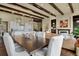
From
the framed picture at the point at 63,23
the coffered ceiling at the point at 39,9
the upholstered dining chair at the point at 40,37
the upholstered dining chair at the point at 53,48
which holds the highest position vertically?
the coffered ceiling at the point at 39,9

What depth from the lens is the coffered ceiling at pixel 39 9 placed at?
1920 millimetres

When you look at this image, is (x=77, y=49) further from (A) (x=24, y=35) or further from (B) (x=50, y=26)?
(A) (x=24, y=35)

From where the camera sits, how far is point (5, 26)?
1.92m

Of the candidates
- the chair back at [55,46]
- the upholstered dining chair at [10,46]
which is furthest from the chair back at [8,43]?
the chair back at [55,46]

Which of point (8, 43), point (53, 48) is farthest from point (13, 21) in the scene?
point (53, 48)

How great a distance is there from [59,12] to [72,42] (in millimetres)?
521

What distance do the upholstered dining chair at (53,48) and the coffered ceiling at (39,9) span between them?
1.31 feet

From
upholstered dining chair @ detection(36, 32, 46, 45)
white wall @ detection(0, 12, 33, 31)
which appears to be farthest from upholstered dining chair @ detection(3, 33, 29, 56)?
upholstered dining chair @ detection(36, 32, 46, 45)

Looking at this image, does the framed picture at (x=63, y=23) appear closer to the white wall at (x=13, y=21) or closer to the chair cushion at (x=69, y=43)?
the chair cushion at (x=69, y=43)

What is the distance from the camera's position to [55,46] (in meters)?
1.94

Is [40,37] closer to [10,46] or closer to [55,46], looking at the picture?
[55,46]

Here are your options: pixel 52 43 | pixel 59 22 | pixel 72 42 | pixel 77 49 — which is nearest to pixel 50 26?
pixel 59 22

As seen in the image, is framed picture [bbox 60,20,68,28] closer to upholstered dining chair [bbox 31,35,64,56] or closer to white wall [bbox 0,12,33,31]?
upholstered dining chair [bbox 31,35,64,56]

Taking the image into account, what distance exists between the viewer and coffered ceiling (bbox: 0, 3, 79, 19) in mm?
1920
